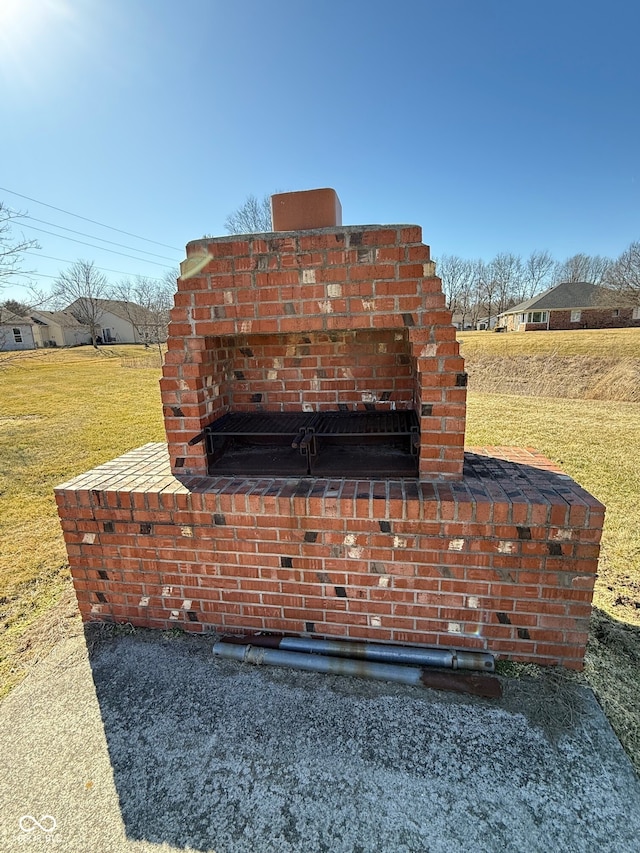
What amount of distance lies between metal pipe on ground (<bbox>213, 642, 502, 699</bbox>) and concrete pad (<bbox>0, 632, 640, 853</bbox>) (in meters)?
0.04

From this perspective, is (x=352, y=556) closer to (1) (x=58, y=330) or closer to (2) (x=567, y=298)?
(2) (x=567, y=298)

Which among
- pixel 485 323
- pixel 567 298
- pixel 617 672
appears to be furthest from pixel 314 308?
pixel 485 323

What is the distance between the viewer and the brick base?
200 cm

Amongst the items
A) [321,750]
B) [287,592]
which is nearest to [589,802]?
[321,750]

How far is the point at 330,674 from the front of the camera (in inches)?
83.0

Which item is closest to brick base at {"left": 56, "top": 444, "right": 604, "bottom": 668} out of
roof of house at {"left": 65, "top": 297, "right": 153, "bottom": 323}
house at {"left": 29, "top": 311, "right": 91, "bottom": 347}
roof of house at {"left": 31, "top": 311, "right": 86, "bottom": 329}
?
house at {"left": 29, "top": 311, "right": 91, "bottom": 347}

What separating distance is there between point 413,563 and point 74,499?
1940 millimetres

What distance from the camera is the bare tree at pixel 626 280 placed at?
27.8 m

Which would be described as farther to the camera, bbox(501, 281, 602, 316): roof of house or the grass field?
bbox(501, 281, 602, 316): roof of house

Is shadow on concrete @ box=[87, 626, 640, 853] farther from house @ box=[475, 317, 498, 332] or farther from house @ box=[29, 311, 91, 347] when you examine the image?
house @ box=[475, 317, 498, 332]

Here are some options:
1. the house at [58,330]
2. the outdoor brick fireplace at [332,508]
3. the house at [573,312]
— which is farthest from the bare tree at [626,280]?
the house at [58,330]

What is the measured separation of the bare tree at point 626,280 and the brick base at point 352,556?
3382 centimetres

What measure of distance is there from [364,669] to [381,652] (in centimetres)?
13

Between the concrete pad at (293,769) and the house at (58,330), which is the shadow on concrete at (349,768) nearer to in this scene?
the concrete pad at (293,769)
